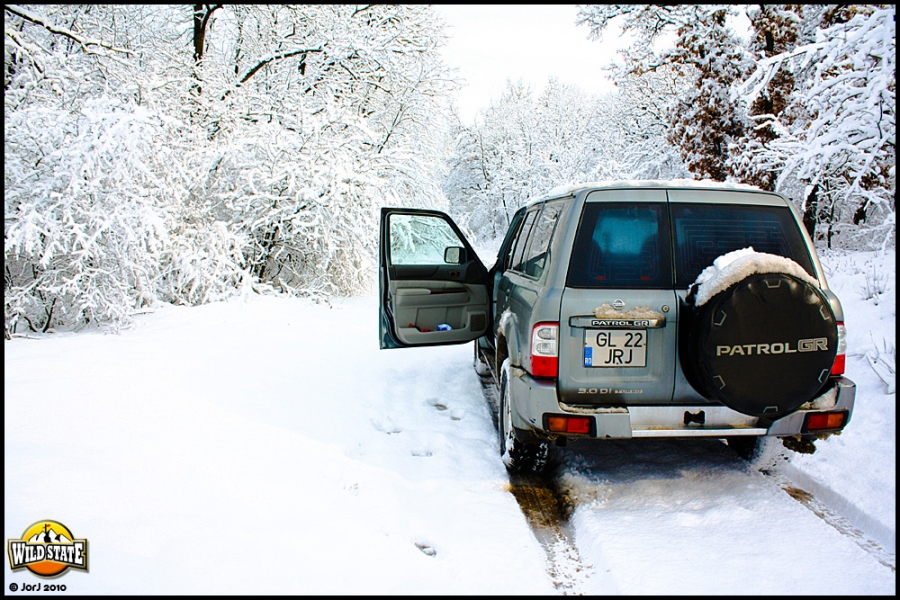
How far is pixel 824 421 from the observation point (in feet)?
11.1

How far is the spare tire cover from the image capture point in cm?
305

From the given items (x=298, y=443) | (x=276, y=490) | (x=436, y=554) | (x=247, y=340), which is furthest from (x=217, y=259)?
(x=436, y=554)

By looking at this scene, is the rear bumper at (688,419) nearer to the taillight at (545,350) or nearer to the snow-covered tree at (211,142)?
the taillight at (545,350)

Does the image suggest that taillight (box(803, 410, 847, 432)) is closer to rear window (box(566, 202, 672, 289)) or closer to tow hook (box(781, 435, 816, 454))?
tow hook (box(781, 435, 816, 454))

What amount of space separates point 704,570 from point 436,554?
1.40m

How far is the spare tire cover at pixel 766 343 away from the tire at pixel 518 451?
4.28ft

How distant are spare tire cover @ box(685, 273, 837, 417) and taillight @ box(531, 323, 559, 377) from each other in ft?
2.69

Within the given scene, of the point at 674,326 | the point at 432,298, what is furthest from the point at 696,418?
the point at 432,298

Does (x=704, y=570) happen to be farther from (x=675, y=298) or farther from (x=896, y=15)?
(x=896, y=15)

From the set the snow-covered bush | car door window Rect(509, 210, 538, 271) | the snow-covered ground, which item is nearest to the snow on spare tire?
the snow-covered ground

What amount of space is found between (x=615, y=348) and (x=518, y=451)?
43.3 inches

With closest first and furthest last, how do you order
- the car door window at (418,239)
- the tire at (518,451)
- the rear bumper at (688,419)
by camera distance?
the rear bumper at (688,419) → the tire at (518,451) → the car door window at (418,239)

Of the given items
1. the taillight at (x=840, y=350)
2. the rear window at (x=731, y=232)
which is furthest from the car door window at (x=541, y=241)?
the taillight at (x=840, y=350)

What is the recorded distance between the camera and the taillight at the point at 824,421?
3354 millimetres
